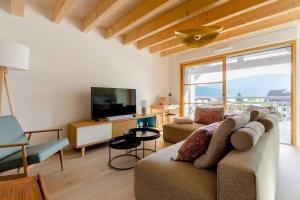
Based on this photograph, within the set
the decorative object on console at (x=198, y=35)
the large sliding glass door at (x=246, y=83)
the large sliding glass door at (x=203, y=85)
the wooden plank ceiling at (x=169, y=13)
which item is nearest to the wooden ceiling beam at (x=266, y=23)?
A: the wooden plank ceiling at (x=169, y=13)

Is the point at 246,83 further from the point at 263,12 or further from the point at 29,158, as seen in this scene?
the point at 29,158

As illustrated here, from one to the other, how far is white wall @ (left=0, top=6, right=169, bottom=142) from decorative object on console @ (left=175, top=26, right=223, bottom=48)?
2.16m

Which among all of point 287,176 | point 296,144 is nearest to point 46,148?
point 287,176

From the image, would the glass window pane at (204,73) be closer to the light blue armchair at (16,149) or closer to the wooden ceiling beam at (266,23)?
the wooden ceiling beam at (266,23)

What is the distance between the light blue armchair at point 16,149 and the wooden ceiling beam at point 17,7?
1616mm

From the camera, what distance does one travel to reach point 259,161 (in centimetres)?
96

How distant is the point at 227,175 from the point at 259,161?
0.79ft

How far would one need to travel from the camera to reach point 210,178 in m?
1.13

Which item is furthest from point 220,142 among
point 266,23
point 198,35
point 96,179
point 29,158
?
point 266,23

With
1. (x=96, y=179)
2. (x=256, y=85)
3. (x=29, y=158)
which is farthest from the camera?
(x=256, y=85)

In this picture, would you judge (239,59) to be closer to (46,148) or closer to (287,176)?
(287,176)

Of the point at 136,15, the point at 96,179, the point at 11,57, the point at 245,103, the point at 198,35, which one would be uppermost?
the point at 136,15

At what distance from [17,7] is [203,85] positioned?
4449mm

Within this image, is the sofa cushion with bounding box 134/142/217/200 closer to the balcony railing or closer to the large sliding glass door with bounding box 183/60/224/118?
the balcony railing
